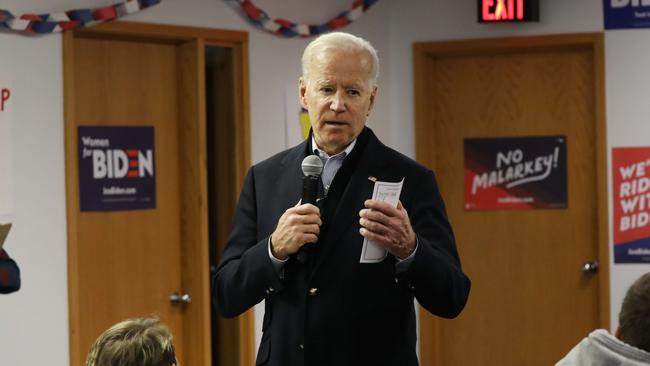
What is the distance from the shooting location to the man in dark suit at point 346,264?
6.96 feet

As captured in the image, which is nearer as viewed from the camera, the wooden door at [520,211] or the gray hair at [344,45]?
the gray hair at [344,45]

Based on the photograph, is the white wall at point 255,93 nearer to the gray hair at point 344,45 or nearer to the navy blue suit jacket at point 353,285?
the navy blue suit jacket at point 353,285

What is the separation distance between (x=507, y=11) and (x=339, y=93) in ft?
10.6

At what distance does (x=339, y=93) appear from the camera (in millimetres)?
2150

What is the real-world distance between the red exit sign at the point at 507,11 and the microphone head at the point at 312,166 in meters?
3.23

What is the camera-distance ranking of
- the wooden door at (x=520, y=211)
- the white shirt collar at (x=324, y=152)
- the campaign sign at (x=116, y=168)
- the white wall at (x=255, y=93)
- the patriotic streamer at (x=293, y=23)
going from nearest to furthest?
the white shirt collar at (x=324, y=152), the white wall at (x=255, y=93), the campaign sign at (x=116, y=168), the patriotic streamer at (x=293, y=23), the wooden door at (x=520, y=211)

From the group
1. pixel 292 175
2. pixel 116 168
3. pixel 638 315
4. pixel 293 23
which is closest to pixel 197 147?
pixel 116 168

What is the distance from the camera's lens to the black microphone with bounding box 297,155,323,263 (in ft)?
6.96

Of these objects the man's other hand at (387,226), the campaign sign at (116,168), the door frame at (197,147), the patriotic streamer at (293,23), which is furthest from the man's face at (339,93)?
the patriotic streamer at (293,23)

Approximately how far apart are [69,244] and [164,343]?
214cm

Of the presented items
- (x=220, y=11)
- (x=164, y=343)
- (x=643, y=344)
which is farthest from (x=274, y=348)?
(x=220, y=11)

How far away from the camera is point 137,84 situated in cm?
444

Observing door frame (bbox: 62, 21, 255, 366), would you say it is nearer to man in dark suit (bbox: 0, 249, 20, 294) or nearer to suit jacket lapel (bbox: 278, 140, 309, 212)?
man in dark suit (bbox: 0, 249, 20, 294)

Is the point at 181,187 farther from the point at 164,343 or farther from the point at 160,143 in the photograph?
the point at 164,343
